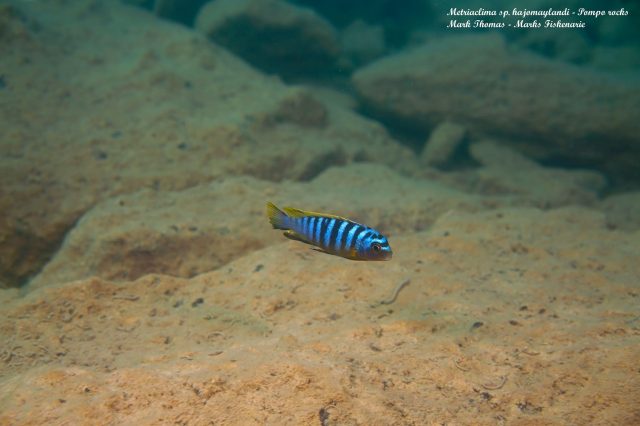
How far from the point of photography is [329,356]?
9.84 ft

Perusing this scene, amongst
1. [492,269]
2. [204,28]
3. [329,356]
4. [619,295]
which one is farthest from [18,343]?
[204,28]

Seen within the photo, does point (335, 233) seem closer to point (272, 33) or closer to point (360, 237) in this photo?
point (360, 237)

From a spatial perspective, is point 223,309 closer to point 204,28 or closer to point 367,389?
point 367,389

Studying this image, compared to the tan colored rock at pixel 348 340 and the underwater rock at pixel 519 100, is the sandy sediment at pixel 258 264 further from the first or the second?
the underwater rock at pixel 519 100

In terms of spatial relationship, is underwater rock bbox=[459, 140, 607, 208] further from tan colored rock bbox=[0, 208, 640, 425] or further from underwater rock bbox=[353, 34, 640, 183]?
tan colored rock bbox=[0, 208, 640, 425]

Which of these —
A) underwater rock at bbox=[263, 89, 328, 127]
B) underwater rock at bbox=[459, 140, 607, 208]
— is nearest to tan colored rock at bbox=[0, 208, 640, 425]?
underwater rock at bbox=[459, 140, 607, 208]

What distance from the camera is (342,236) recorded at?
273 centimetres

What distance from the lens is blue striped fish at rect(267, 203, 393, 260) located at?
2.72 m

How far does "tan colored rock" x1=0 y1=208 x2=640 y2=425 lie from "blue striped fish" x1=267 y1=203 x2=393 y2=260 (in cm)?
76

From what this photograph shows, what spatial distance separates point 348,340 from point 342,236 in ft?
3.14

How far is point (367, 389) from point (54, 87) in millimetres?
8138

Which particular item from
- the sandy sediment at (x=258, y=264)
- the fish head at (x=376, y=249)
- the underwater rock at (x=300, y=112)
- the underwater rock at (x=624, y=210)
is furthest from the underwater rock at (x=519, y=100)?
the fish head at (x=376, y=249)

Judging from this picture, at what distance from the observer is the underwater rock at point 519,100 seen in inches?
357

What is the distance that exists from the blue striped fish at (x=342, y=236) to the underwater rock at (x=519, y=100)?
8.20 metres
